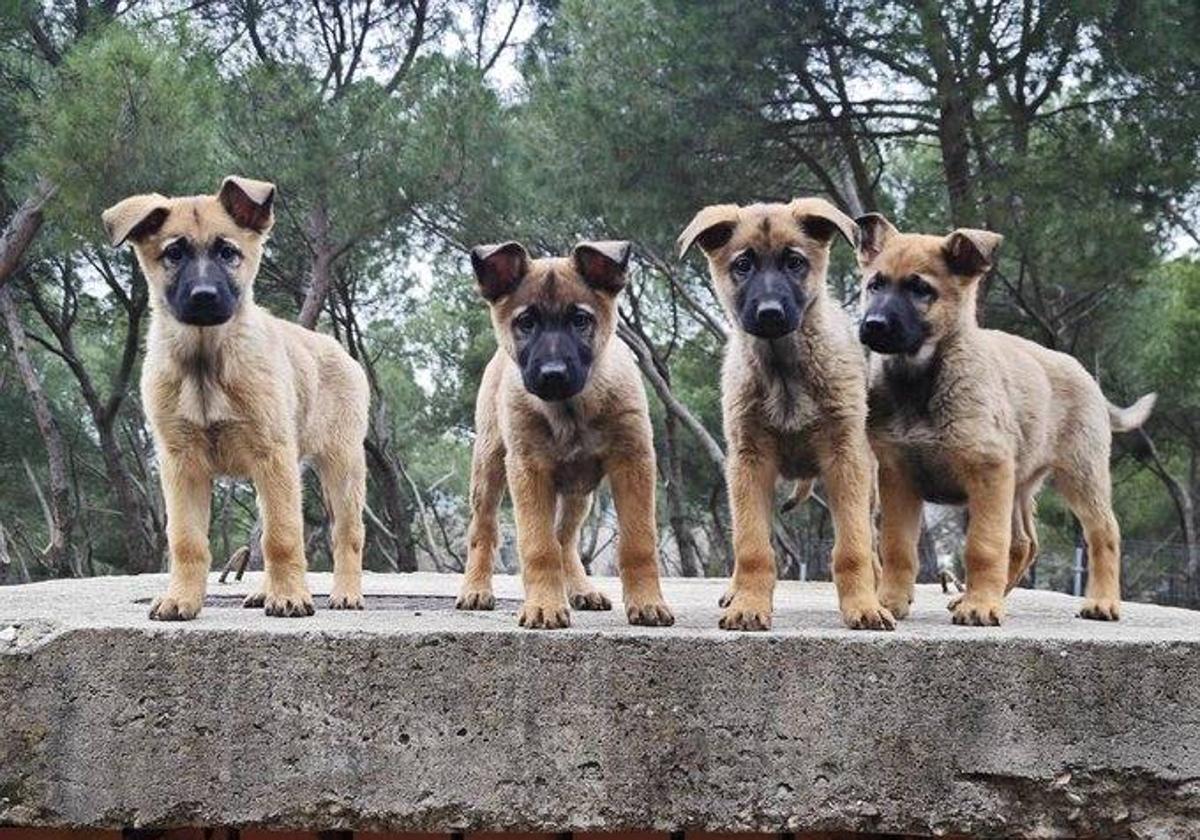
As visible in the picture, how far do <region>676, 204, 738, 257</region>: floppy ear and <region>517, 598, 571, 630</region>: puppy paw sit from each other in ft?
4.81

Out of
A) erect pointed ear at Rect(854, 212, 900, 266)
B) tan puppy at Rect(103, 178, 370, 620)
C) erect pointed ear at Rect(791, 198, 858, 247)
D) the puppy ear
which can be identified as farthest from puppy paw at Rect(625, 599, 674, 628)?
erect pointed ear at Rect(854, 212, 900, 266)

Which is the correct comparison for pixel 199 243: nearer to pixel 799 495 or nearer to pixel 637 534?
pixel 637 534

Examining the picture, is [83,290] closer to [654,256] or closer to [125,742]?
[654,256]

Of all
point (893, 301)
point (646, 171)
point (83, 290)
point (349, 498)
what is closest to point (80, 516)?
point (83, 290)

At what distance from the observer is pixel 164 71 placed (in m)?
14.7

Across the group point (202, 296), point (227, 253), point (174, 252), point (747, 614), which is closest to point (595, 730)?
point (747, 614)

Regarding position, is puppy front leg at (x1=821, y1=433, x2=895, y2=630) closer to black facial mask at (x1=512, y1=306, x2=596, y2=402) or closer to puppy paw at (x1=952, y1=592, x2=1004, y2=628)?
puppy paw at (x1=952, y1=592, x2=1004, y2=628)

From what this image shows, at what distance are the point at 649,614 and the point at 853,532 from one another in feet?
2.82

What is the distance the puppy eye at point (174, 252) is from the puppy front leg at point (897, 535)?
306cm

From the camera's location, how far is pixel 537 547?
5102mm

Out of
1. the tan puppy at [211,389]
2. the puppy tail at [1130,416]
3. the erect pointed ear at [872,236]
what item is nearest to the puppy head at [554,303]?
the tan puppy at [211,389]

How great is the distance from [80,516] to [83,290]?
604 cm

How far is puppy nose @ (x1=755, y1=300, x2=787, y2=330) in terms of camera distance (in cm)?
481

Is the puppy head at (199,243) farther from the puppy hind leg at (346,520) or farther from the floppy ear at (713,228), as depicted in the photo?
the floppy ear at (713,228)
